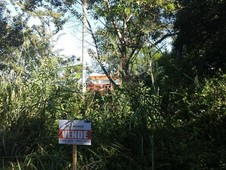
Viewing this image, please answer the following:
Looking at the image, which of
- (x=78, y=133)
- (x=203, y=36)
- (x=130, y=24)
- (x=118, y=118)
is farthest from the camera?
(x=130, y=24)

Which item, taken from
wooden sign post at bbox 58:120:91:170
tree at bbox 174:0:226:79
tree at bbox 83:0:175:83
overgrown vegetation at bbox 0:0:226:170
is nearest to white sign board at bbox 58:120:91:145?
wooden sign post at bbox 58:120:91:170

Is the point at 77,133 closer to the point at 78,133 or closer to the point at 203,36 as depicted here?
the point at 78,133

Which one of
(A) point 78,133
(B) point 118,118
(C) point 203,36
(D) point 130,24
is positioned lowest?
(A) point 78,133

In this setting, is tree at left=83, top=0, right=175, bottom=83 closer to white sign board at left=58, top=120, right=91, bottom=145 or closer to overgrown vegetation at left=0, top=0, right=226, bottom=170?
overgrown vegetation at left=0, top=0, right=226, bottom=170


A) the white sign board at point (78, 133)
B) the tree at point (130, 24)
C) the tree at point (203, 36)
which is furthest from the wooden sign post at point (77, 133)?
the tree at point (130, 24)

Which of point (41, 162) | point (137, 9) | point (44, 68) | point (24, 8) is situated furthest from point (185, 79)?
point (24, 8)

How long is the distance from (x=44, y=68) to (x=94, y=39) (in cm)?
1393

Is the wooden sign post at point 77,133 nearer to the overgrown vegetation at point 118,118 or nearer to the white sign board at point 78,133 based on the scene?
the white sign board at point 78,133

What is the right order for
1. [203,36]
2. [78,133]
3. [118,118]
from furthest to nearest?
[203,36], [118,118], [78,133]

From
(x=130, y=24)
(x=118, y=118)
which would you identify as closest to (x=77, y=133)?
(x=118, y=118)

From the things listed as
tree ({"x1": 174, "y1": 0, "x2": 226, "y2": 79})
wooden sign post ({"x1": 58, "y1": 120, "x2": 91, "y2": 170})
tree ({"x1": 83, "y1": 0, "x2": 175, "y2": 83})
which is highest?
tree ({"x1": 83, "y1": 0, "x2": 175, "y2": 83})

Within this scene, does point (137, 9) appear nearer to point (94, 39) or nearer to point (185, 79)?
point (94, 39)

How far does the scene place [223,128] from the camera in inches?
300

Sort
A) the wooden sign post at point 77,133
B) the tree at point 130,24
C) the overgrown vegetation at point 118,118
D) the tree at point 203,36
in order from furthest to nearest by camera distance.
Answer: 1. the tree at point 130,24
2. the tree at point 203,36
3. the overgrown vegetation at point 118,118
4. the wooden sign post at point 77,133
